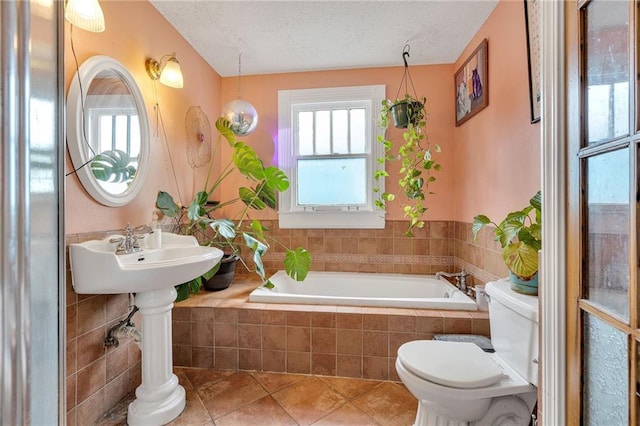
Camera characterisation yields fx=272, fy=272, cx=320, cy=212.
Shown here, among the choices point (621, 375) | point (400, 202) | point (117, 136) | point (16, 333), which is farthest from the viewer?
point (400, 202)

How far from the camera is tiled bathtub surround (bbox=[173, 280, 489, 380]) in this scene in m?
1.71

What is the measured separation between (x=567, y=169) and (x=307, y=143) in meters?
2.31

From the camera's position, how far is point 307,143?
2.68 m

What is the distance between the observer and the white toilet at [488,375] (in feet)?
3.61

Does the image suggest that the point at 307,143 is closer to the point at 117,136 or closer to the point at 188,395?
the point at 117,136

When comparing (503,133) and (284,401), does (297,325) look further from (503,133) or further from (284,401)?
(503,133)

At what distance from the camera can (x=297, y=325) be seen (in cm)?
178

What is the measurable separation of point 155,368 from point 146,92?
1.64 m

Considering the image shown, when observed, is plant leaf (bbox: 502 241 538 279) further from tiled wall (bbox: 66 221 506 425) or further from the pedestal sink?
the pedestal sink

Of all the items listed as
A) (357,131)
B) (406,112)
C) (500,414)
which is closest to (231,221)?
(357,131)

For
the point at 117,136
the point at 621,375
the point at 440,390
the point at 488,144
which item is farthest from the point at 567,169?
the point at 117,136

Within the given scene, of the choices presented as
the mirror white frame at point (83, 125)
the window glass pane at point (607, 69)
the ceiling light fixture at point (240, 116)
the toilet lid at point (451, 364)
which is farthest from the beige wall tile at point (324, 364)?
the ceiling light fixture at point (240, 116)

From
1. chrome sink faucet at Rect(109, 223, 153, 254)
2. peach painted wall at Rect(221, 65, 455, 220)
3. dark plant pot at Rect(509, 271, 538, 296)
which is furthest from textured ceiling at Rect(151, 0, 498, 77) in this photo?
dark plant pot at Rect(509, 271, 538, 296)

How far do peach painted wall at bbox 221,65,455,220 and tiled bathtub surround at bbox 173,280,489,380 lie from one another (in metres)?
1.05
